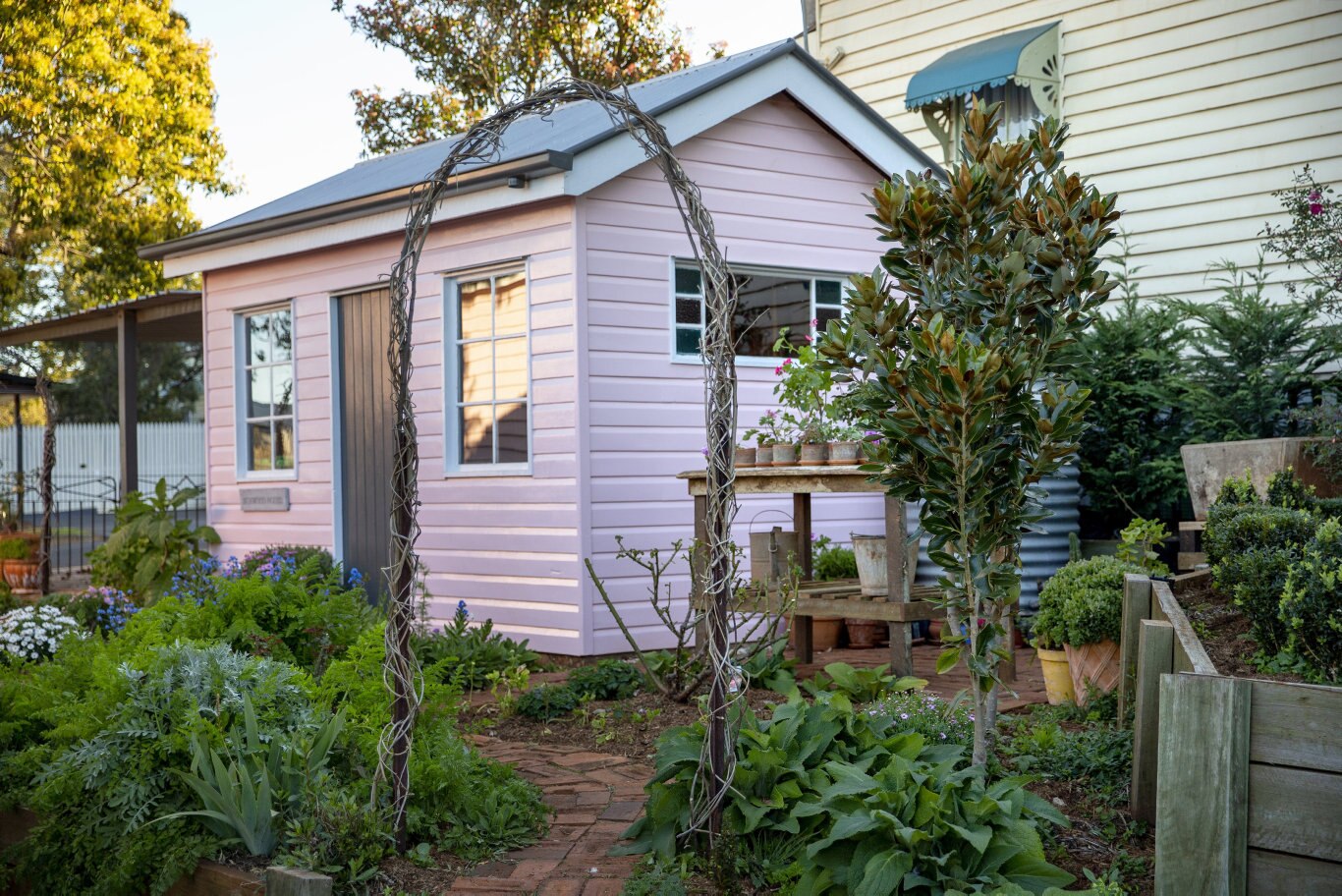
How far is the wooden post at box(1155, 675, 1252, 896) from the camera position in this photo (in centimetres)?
282

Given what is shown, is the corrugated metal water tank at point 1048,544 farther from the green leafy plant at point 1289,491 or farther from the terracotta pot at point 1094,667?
the terracotta pot at point 1094,667

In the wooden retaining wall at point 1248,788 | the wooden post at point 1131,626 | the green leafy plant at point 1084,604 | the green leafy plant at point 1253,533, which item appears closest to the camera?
the wooden retaining wall at point 1248,788

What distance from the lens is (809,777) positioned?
12.1 ft

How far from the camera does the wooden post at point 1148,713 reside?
12.0 ft

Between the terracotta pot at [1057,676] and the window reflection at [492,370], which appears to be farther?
the window reflection at [492,370]

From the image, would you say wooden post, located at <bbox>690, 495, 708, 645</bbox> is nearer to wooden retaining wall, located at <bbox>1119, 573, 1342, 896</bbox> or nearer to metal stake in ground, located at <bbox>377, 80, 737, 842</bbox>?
metal stake in ground, located at <bbox>377, 80, 737, 842</bbox>

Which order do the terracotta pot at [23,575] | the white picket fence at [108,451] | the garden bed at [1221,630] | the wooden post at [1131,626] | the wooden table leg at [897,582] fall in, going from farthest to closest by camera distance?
1. the white picket fence at [108,451]
2. the terracotta pot at [23,575]
3. the wooden table leg at [897,582]
4. the wooden post at [1131,626]
5. the garden bed at [1221,630]

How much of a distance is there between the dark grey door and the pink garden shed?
0.07 feet

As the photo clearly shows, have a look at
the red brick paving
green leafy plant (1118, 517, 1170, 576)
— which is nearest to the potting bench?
the red brick paving

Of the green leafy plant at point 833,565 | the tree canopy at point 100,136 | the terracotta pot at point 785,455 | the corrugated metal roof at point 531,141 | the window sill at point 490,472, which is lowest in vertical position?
the green leafy plant at point 833,565

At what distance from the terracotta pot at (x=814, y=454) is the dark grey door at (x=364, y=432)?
12.0ft

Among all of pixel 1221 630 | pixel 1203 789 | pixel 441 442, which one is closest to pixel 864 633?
Result: pixel 441 442

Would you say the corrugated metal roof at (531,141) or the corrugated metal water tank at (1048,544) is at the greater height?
the corrugated metal roof at (531,141)

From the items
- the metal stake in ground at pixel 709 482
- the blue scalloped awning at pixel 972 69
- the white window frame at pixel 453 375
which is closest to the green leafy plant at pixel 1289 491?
the metal stake in ground at pixel 709 482
